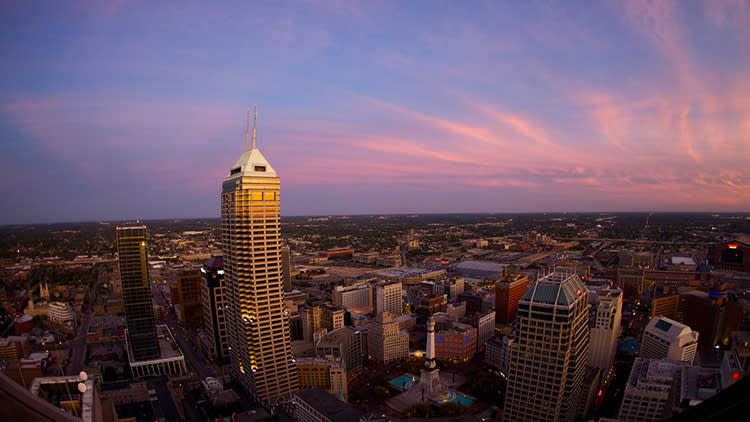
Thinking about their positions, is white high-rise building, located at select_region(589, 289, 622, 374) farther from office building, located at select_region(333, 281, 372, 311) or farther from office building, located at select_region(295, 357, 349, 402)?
office building, located at select_region(333, 281, 372, 311)

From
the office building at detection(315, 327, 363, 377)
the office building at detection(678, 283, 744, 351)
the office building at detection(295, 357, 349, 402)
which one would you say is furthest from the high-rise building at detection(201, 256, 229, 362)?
the office building at detection(678, 283, 744, 351)

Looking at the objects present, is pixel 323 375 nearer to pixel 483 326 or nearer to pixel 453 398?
pixel 453 398

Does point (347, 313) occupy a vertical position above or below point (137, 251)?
below

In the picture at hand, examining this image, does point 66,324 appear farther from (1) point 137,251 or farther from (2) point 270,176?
(2) point 270,176

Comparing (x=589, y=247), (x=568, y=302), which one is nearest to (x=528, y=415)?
(x=568, y=302)

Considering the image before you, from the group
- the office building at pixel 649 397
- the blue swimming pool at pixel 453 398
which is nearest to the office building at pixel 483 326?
the blue swimming pool at pixel 453 398
